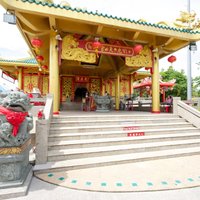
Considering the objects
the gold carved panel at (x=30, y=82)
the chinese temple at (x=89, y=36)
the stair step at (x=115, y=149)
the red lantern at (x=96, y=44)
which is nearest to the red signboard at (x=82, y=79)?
the gold carved panel at (x=30, y=82)

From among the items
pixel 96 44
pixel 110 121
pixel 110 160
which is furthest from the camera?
pixel 96 44

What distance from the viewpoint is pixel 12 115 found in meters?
2.72

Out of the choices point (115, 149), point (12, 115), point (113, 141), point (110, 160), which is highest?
point (12, 115)

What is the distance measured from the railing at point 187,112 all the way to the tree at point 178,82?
2155cm

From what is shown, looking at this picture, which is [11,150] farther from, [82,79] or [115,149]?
[82,79]

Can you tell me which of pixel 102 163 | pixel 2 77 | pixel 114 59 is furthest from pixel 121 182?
pixel 2 77

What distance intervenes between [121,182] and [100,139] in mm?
1778

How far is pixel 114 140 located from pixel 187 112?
361cm

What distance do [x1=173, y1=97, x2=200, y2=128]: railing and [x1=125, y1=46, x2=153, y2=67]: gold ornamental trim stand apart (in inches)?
85.7

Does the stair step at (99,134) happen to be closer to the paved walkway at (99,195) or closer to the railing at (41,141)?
the railing at (41,141)

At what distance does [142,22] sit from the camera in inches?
256

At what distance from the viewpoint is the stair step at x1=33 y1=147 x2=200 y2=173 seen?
11.6 feet

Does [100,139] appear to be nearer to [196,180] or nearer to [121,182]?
[121,182]

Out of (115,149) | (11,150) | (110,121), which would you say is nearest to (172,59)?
(110,121)
